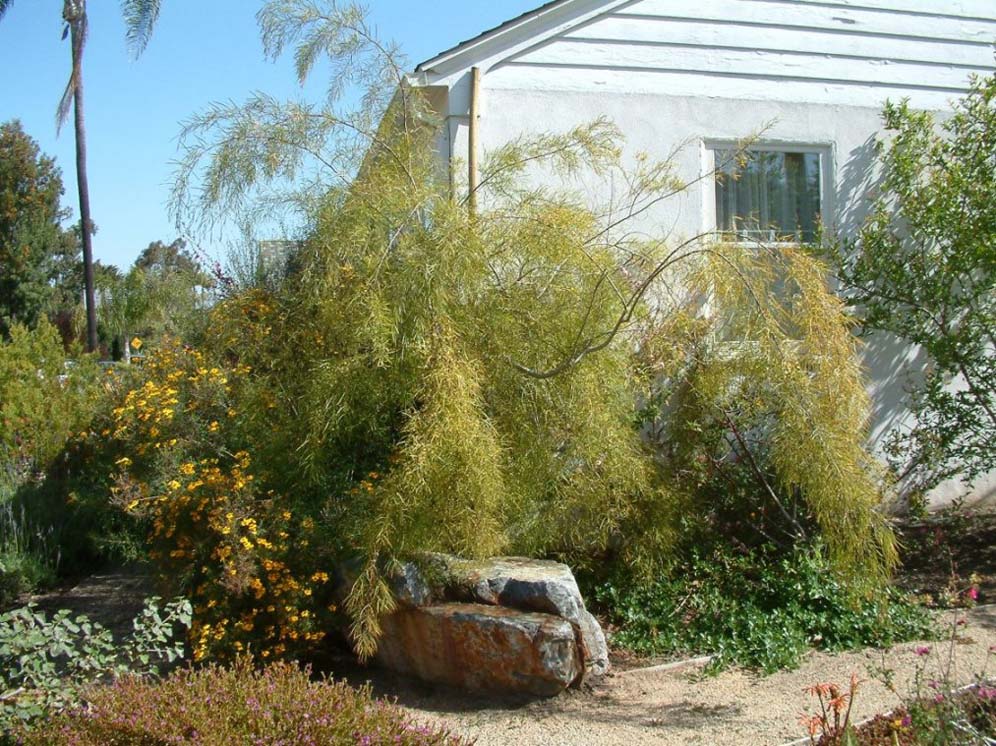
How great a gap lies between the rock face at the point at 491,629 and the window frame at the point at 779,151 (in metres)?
3.87

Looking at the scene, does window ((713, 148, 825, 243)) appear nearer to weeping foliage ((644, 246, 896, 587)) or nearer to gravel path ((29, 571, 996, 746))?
weeping foliage ((644, 246, 896, 587))

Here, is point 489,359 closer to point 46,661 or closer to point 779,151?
point 46,661

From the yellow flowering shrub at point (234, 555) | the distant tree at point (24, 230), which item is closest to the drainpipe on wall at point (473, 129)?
the yellow flowering shrub at point (234, 555)

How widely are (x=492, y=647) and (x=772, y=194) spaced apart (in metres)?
5.01

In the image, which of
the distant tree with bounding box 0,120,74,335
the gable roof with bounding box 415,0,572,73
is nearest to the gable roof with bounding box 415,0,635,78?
the gable roof with bounding box 415,0,572,73

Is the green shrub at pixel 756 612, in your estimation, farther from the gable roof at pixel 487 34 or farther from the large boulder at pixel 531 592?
the gable roof at pixel 487 34

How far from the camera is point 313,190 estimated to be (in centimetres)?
589

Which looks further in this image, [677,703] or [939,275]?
[939,275]

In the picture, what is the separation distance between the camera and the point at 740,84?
316 inches

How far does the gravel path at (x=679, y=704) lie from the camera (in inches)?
174

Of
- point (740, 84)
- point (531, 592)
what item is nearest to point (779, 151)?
point (740, 84)

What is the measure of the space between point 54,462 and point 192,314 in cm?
179

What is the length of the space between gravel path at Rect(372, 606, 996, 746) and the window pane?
12.4ft

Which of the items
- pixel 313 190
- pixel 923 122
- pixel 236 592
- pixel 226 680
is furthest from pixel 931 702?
pixel 923 122
